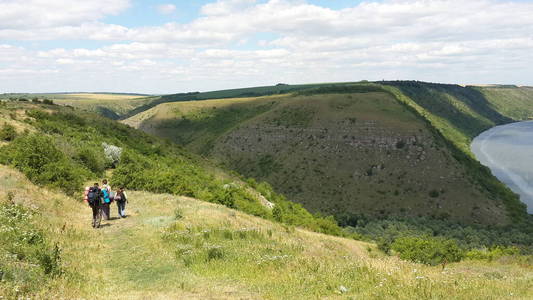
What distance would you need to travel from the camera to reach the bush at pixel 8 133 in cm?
2892

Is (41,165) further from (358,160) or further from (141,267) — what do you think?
(358,160)

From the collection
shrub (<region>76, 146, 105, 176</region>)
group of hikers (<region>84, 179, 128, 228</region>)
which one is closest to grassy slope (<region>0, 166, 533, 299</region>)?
group of hikers (<region>84, 179, 128, 228</region>)

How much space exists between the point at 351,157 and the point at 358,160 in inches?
75.4

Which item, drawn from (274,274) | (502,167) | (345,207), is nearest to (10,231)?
(274,274)

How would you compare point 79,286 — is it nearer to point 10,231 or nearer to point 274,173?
point 10,231

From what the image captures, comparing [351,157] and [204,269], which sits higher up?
[204,269]

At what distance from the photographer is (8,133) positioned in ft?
96.5

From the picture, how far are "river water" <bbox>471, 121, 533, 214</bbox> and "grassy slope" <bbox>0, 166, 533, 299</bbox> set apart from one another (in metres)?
80.2

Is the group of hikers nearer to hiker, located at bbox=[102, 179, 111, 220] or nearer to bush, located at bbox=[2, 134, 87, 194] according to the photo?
hiker, located at bbox=[102, 179, 111, 220]

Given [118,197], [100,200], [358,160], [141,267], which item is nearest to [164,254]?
[141,267]

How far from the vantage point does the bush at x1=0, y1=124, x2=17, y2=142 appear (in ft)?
94.9

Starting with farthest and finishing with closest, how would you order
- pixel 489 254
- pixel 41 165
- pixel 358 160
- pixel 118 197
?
pixel 358 160
pixel 489 254
pixel 41 165
pixel 118 197

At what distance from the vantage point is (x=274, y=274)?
1091 cm

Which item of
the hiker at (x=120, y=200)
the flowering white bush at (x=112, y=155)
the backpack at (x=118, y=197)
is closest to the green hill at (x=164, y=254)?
the hiker at (x=120, y=200)
